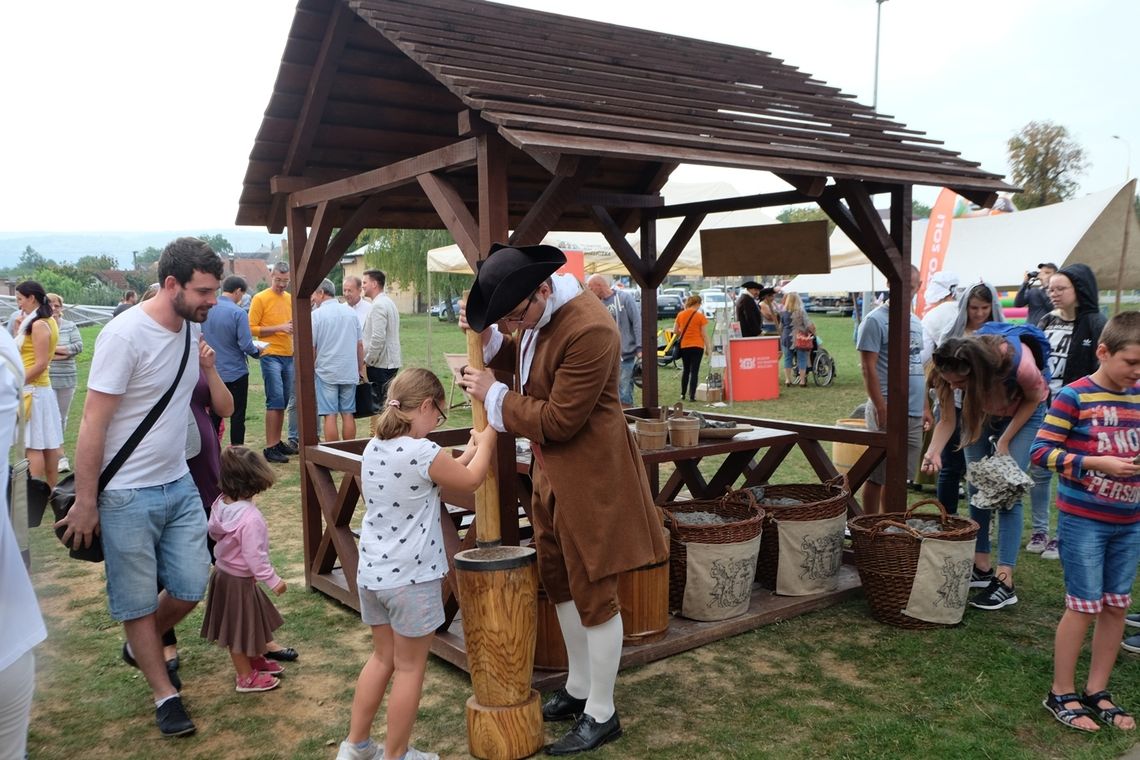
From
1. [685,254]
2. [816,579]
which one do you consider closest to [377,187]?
[816,579]

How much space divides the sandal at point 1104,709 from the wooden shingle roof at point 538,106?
2633 mm

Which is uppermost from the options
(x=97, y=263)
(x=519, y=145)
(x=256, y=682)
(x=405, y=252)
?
(x=97, y=263)

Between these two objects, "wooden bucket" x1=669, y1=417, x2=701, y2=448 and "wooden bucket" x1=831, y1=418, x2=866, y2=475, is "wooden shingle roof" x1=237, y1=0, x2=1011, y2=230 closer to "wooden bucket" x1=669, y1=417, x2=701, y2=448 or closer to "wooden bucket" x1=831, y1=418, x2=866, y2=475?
"wooden bucket" x1=669, y1=417, x2=701, y2=448

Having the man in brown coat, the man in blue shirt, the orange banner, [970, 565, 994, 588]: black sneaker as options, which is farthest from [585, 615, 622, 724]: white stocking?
the orange banner

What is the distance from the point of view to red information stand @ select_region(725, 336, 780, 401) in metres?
14.4

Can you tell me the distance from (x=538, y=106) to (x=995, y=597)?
3612 mm

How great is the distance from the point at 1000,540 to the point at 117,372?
4535 millimetres

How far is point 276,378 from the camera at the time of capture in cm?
907

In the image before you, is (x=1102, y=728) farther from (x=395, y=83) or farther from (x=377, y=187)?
(x=395, y=83)

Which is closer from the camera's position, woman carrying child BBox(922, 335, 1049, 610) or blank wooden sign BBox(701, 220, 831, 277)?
woman carrying child BBox(922, 335, 1049, 610)

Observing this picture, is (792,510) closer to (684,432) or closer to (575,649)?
(684,432)

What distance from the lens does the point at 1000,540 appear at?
495 centimetres

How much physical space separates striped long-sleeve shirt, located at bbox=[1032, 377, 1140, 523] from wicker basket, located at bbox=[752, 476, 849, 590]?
153 cm

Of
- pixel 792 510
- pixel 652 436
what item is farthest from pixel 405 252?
pixel 792 510
